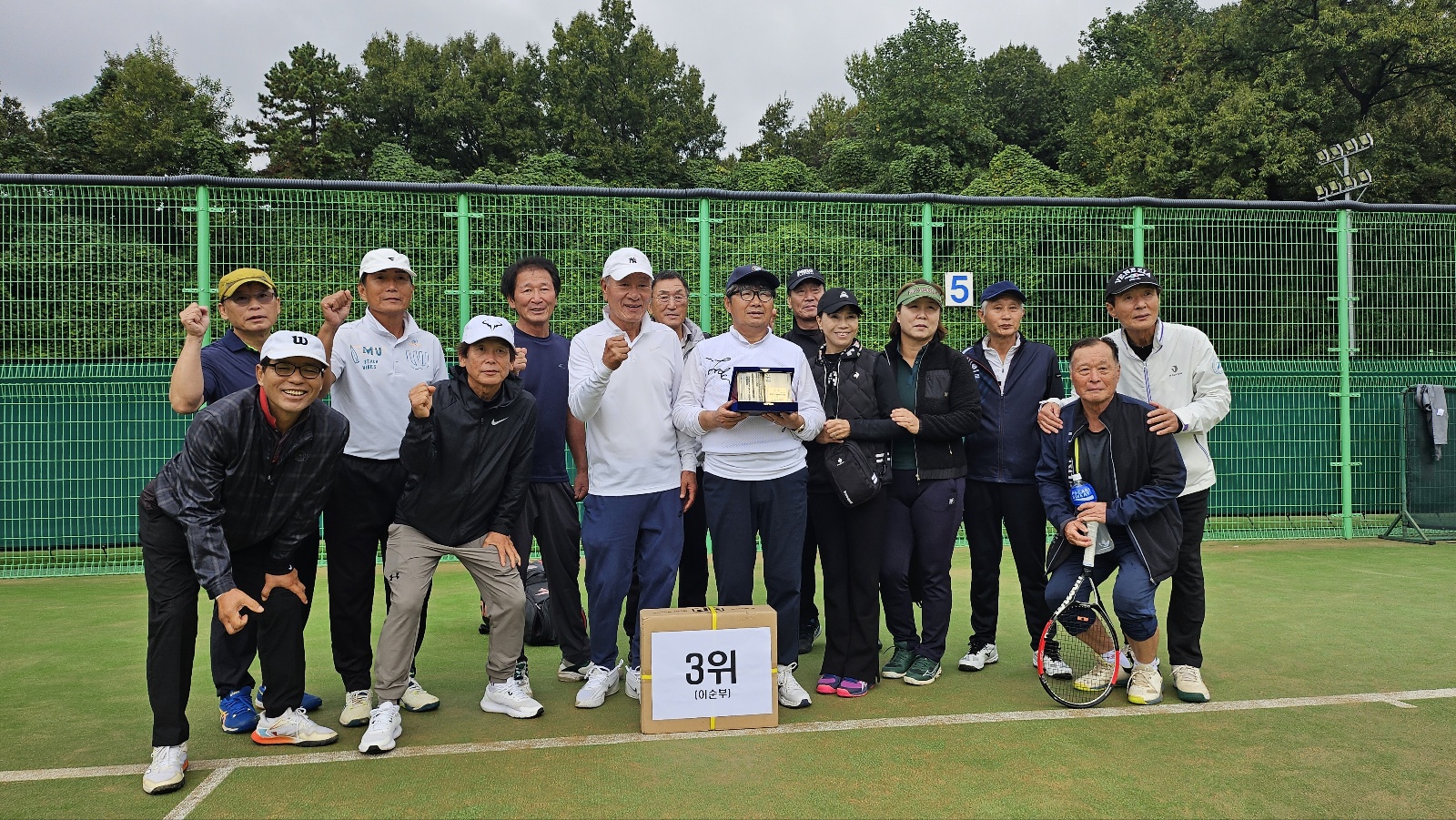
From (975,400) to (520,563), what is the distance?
2.29m

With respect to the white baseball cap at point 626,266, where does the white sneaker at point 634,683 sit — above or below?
below

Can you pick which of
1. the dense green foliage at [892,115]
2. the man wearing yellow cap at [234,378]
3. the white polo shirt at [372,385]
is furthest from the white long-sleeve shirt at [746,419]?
the dense green foliage at [892,115]

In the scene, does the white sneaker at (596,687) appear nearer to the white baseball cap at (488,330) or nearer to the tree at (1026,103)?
the white baseball cap at (488,330)

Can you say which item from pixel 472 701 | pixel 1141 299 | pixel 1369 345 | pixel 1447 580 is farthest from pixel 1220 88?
pixel 472 701

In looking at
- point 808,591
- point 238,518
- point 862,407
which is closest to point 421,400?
point 238,518

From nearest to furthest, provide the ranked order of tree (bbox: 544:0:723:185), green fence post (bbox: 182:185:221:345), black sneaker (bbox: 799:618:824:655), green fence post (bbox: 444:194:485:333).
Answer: black sneaker (bbox: 799:618:824:655) → green fence post (bbox: 182:185:221:345) → green fence post (bbox: 444:194:485:333) → tree (bbox: 544:0:723:185)

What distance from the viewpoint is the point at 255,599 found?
13.3 feet

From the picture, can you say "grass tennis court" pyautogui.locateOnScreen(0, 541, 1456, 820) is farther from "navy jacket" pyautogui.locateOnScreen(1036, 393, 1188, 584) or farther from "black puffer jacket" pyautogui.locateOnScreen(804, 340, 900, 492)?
"black puffer jacket" pyautogui.locateOnScreen(804, 340, 900, 492)

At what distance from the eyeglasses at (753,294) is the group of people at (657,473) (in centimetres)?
1

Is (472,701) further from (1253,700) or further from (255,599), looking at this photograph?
(1253,700)

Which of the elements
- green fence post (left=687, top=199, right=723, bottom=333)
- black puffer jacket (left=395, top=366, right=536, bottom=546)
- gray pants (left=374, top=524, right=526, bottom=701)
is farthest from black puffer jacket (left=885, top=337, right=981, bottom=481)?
green fence post (left=687, top=199, right=723, bottom=333)

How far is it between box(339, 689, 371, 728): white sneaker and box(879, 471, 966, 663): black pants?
2.44 meters

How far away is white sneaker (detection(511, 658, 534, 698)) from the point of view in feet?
15.4

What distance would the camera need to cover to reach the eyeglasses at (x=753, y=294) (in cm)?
473
